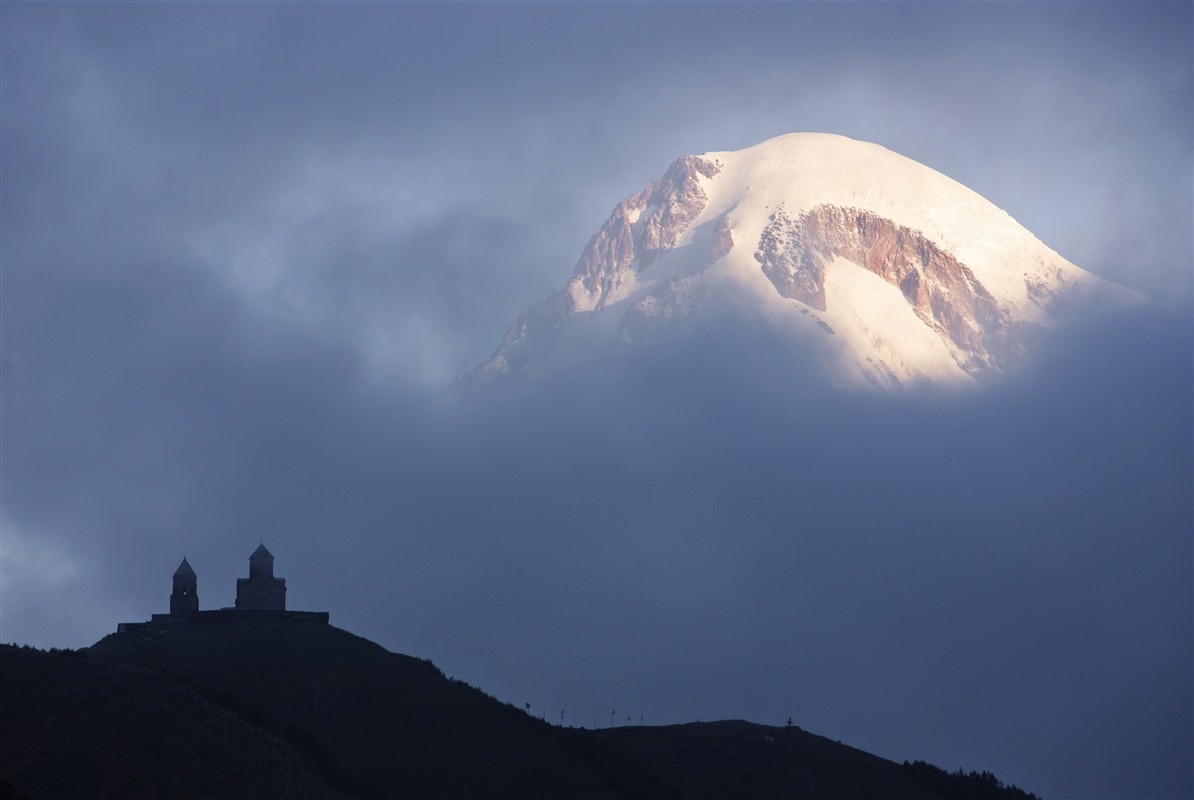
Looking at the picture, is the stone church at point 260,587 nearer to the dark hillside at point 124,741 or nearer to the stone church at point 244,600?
the stone church at point 244,600

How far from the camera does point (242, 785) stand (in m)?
81.6

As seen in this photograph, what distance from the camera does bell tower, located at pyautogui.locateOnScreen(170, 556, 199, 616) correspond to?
109m

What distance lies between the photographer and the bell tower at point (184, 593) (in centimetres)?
10888

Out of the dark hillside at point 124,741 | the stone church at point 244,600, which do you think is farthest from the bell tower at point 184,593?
the dark hillside at point 124,741

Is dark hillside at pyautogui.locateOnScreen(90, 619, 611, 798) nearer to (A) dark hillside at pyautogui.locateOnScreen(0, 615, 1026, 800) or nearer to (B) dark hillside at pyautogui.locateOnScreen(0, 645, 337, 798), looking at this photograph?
(A) dark hillside at pyautogui.locateOnScreen(0, 615, 1026, 800)

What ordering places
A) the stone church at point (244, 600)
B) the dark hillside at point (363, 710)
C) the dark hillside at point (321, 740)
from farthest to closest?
the stone church at point (244, 600) → the dark hillside at point (363, 710) → the dark hillside at point (321, 740)

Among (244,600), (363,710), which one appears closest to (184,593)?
(244,600)

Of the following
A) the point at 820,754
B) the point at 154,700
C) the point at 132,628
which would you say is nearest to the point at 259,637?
the point at 132,628

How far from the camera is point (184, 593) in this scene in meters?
109

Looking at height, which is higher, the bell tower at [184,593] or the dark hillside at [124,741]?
the bell tower at [184,593]

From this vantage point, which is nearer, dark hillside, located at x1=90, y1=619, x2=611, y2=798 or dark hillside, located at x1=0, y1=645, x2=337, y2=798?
dark hillside, located at x1=0, y1=645, x2=337, y2=798

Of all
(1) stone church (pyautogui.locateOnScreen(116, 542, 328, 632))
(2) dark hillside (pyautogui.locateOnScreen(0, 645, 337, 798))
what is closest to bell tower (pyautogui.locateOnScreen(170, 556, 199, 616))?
(1) stone church (pyautogui.locateOnScreen(116, 542, 328, 632))

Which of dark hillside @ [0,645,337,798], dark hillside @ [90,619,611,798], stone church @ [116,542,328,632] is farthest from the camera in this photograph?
stone church @ [116,542,328,632]

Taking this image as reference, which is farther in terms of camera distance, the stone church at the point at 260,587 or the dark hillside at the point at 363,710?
the stone church at the point at 260,587
